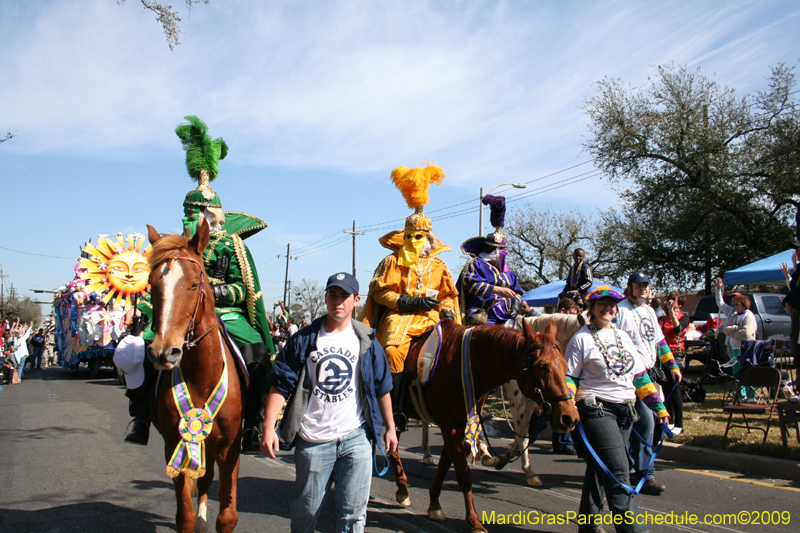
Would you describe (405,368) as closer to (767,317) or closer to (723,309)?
(723,309)

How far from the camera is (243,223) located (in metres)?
5.42

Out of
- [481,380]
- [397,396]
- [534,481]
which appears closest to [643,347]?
[481,380]

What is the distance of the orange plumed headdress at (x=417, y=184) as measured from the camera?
6594 millimetres

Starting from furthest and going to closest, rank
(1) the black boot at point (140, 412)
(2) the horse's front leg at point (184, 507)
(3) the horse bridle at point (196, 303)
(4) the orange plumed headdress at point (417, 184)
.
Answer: (4) the orange plumed headdress at point (417, 184) < (1) the black boot at point (140, 412) < (2) the horse's front leg at point (184, 507) < (3) the horse bridle at point (196, 303)

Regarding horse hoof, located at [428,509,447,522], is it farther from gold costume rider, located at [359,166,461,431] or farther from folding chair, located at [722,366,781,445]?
folding chair, located at [722,366,781,445]

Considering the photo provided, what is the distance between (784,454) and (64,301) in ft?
84.6

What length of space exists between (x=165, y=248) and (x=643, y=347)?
13.6 ft

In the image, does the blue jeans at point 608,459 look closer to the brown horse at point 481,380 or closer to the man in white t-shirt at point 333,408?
the brown horse at point 481,380

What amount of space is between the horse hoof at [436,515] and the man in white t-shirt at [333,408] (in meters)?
1.69

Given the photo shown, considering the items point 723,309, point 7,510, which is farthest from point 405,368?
point 723,309

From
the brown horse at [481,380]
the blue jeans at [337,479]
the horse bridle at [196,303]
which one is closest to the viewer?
the blue jeans at [337,479]

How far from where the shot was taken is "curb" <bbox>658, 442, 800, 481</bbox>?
20.7 ft

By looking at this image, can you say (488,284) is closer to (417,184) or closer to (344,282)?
(417,184)

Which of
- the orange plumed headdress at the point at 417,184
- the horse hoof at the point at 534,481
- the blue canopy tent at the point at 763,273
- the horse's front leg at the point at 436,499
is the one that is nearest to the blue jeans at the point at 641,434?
the horse hoof at the point at 534,481
